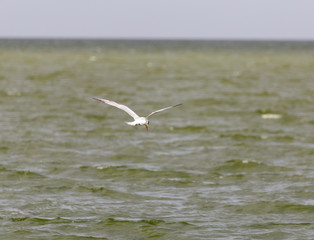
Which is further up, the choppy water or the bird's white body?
the bird's white body

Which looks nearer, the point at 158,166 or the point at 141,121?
the point at 141,121

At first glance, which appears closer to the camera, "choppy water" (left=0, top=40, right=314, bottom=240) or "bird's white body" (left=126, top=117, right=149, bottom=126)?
"bird's white body" (left=126, top=117, right=149, bottom=126)

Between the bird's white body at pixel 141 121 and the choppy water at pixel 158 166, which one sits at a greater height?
the bird's white body at pixel 141 121

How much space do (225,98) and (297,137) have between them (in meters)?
13.7

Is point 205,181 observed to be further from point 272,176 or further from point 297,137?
point 297,137

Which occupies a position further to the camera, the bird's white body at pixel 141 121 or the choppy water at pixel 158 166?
the choppy water at pixel 158 166

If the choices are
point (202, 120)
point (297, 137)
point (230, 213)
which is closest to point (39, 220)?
point (230, 213)

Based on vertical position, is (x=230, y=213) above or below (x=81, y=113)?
below

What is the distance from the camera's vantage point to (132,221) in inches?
662

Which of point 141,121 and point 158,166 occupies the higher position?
point 141,121

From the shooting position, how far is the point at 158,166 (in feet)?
76.6

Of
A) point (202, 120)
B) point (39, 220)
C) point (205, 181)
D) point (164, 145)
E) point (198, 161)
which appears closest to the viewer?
point (39, 220)

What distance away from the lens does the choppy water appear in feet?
54.7

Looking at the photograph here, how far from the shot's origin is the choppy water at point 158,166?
16.7m
